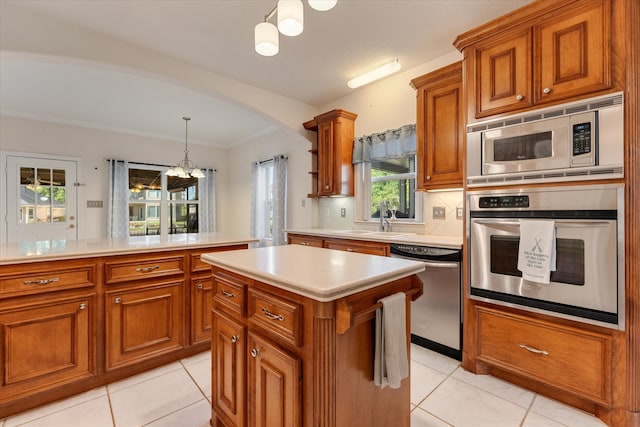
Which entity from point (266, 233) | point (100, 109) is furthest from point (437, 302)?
point (100, 109)

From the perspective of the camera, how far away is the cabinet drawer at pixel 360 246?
105 inches

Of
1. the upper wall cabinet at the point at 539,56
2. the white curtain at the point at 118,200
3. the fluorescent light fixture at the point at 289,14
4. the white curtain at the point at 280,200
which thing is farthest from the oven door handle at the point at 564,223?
the white curtain at the point at 118,200

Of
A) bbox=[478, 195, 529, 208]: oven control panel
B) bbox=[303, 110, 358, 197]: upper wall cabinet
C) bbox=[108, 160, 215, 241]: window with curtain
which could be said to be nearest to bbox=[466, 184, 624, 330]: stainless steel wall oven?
bbox=[478, 195, 529, 208]: oven control panel

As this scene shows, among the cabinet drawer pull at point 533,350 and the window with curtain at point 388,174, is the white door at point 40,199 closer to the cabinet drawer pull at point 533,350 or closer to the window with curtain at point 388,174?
the window with curtain at point 388,174

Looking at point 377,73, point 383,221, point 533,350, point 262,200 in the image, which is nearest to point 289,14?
point 377,73

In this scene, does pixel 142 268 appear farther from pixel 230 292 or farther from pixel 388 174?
pixel 388 174

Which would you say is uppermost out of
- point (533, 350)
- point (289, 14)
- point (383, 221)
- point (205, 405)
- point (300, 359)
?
point (289, 14)

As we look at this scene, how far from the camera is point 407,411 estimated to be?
4.40 feet

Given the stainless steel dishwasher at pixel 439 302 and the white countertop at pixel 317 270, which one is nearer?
the white countertop at pixel 317 270

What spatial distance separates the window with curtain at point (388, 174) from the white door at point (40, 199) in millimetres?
4820

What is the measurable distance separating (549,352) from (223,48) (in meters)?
3.54

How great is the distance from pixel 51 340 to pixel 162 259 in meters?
0.75

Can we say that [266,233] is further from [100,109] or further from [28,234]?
[28,234]

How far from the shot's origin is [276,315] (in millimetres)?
1122
